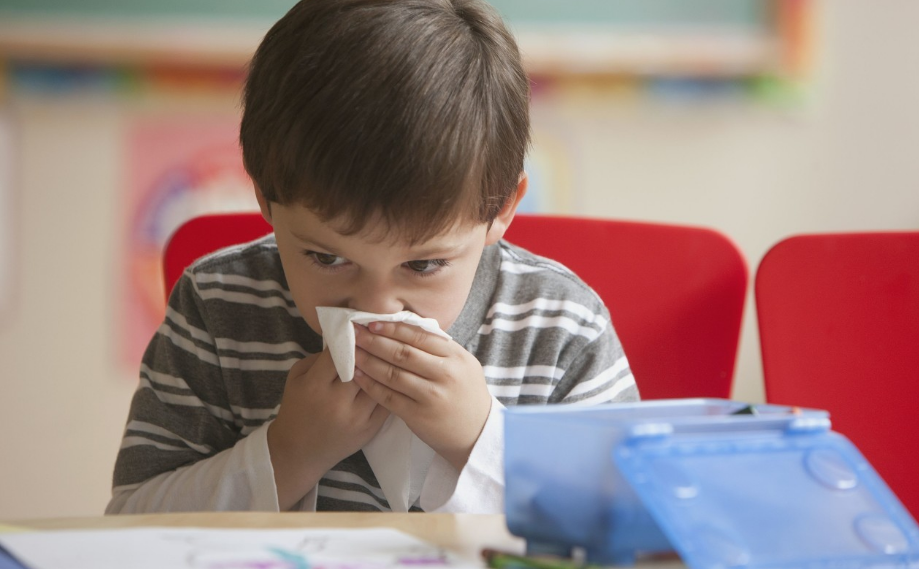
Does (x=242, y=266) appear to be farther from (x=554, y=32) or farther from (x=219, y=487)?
(x=554, y=32)

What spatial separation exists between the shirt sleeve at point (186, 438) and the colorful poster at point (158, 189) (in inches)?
33.9

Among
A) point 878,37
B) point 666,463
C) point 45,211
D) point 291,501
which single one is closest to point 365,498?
point 291,501

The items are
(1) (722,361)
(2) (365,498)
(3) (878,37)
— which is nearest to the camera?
(2) (365,498)

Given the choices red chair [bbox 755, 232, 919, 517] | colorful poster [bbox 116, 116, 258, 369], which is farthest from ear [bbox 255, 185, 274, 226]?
colorful poster [bbox 116, 116, 258, 369]

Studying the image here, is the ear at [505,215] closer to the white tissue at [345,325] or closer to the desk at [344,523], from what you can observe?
the white tissue at [345,325]

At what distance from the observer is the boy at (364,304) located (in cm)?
69

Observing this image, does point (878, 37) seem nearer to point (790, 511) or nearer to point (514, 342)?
point (514, 342)

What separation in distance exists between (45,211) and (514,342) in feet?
3.83

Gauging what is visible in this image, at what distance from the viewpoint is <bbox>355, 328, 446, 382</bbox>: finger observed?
0.74m

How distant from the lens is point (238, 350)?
3.00 feet

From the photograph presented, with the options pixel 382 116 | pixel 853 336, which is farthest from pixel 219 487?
pixel 853 336

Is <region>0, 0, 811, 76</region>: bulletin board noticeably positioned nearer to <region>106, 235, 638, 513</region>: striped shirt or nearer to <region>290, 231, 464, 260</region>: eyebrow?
<region>106, 235, 638, 513</region>: striped shirt

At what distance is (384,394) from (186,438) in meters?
0.22

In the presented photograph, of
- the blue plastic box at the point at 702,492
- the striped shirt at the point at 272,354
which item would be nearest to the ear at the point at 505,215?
the striped shirt at the point at 272,354
